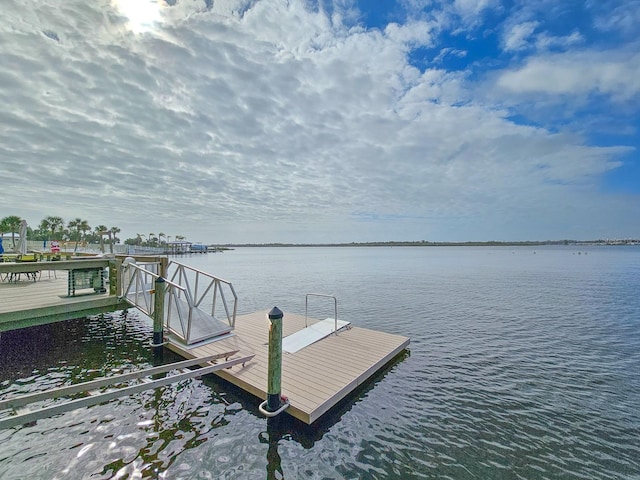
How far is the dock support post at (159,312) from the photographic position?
24.8 feet

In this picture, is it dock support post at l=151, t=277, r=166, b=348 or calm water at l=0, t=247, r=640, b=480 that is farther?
dock support post at l=151, t=277, r=166, b=348

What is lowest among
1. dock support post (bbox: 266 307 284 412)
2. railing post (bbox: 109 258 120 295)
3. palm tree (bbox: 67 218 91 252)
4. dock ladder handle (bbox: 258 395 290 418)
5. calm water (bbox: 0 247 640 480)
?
calm water (bbox: 0 247 640 480)

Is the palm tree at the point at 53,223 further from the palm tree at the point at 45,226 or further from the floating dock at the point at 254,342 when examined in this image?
the floating dock at the point at 254,342

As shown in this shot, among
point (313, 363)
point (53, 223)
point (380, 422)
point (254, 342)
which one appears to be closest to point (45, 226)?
point (53, 223)

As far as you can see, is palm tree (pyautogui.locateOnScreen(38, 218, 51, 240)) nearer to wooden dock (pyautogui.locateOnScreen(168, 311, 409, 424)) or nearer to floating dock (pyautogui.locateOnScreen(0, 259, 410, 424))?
floating dock (pyautogui.locateOnScreen(0, 259, 410, 424))

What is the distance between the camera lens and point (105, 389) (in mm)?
6133

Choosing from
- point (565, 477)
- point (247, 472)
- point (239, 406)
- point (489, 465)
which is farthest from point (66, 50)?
point (565, 477)

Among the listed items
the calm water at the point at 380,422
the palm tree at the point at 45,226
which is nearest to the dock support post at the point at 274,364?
the calm water at the point at 380,422

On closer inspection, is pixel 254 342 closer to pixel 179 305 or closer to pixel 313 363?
pixel 313 363

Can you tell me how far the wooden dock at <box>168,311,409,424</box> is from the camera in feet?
17.4

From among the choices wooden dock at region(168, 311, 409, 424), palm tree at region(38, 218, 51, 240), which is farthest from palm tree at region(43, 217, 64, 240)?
wooden dock at region(168, 311, 409, 424)

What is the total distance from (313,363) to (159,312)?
4.38 metres

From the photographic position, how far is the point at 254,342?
794 centimetres

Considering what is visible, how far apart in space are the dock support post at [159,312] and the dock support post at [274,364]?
13.7 ft
